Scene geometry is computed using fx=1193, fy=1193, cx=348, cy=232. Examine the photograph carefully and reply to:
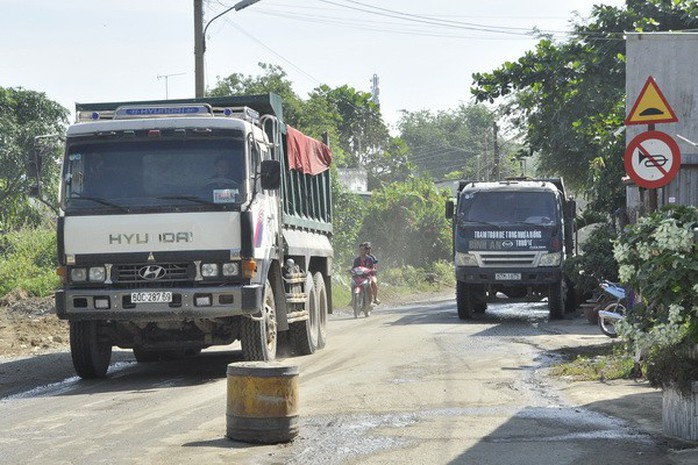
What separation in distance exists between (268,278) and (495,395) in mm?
3820

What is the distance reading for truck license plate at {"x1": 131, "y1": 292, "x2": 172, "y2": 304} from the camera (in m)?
12.9

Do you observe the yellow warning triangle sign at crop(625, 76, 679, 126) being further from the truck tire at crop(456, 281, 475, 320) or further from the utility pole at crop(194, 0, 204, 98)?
the utility pole at crop(194, 0, 204, 98)

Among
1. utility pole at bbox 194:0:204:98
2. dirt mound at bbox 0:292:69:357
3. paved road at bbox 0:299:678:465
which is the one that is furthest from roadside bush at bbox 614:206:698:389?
utility pole at bbox 194:0:204:98

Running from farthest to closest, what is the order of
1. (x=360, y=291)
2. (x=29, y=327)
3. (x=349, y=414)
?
(x=360, y=291) → (x=29, y=327) → (x=349, y=414)

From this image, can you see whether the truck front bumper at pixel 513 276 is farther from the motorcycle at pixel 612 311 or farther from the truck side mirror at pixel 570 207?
the motorcycle at pixel 612 311

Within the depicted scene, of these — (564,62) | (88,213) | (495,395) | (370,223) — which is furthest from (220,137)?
(370,223)

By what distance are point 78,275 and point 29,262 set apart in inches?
724

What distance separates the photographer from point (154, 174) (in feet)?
43.7

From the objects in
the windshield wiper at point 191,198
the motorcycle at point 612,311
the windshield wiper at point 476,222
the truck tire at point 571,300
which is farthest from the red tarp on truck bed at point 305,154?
the truck tire at point 571,300

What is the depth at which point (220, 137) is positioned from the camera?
44.0 ft

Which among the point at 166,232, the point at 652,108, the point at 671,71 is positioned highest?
the point at 671,71

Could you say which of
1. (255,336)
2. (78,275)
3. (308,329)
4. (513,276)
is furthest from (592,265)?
(78,275)

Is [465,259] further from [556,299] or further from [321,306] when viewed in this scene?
[321,306]

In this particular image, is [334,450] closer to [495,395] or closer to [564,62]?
[495,395]
